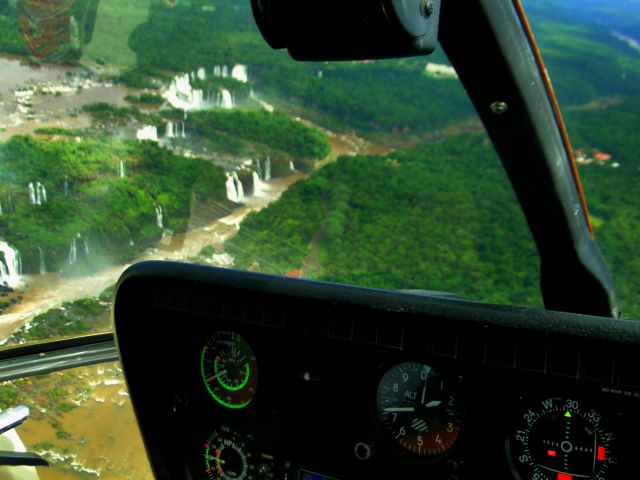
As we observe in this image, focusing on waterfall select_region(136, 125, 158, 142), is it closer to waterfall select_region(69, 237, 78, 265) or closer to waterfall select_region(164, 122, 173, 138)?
waterfall select_region(164, 122, 173, 138)

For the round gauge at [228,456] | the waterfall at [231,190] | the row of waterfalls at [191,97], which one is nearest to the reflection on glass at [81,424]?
the round gauge at [228,456]

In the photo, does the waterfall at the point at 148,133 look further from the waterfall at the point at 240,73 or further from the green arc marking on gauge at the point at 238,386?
the green arc marking on gauge at the point at 238,386

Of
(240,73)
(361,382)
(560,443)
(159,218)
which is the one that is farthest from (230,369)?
(240,73)

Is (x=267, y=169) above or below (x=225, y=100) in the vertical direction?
below

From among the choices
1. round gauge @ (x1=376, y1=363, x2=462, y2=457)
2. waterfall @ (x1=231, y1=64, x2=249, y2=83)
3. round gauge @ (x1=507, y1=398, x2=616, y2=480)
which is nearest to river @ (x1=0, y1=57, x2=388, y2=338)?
waterfall @ (x1=231, y1=64, x2=249, y2=83)

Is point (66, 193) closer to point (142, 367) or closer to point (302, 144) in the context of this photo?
point (142, 367)

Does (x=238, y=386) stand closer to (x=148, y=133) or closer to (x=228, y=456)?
(x=228, y=456)

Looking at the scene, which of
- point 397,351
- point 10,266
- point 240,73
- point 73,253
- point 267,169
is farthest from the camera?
point 240,73
